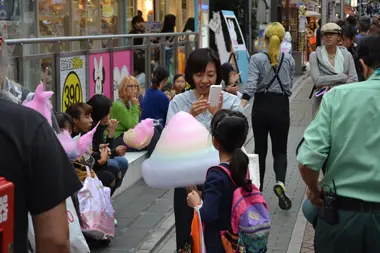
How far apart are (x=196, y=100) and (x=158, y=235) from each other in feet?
8.04

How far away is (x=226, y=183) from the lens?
4.70m

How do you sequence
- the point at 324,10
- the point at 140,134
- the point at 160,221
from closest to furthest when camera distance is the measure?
the point at 160,221 < the point at 140,134 < the point at 324,10

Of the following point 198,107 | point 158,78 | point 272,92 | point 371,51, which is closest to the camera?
point 371,51

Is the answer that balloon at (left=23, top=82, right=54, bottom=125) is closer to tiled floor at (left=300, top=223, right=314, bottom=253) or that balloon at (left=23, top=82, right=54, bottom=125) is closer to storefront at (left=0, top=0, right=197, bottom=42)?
tiled floor at (left=300, top=223, right=314, bottom=253)

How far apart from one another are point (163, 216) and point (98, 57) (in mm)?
2591

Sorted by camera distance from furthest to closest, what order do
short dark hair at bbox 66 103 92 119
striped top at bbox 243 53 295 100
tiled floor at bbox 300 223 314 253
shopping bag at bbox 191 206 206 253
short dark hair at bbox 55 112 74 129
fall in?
striped top at bbox 243 53 295 100 < short dark hair at bbox 66 103 92 119 < tiled floor at bbox 300 223 314 253 < short dark hair at bbox 55 112 74 129 < shopping bag at bbox 191 206 206 253

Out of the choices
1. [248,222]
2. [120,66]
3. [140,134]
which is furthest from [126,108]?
[248,222]

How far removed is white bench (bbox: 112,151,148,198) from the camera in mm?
9946

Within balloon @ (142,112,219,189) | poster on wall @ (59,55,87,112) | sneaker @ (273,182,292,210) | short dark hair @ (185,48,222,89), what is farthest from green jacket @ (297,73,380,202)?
poster on wall @ (59,55,87,112)

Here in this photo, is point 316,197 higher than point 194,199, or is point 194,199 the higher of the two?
point 316,197

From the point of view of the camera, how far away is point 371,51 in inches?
163

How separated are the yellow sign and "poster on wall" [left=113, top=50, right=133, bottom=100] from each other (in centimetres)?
154

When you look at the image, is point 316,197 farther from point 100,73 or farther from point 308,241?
point 100,73

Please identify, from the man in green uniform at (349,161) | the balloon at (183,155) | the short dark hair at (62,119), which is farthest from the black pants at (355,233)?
the short dark hair at (62,119)
